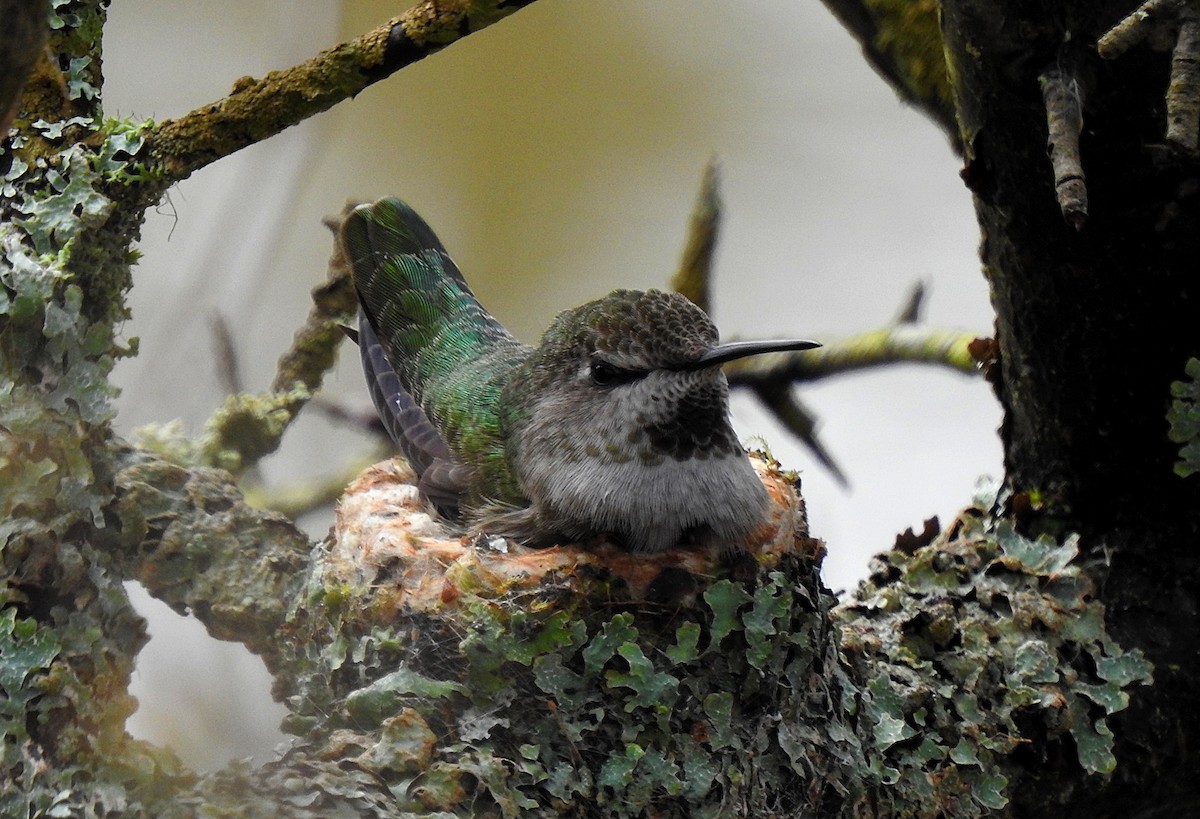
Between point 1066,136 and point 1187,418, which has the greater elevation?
point 1066,136

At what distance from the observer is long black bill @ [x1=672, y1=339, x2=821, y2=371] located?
2.36m

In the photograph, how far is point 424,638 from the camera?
2.37m

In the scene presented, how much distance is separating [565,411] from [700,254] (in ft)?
2.57

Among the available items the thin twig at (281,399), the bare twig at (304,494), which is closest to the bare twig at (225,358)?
the thin twig at (281,399)

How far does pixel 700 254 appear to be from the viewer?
3.32m

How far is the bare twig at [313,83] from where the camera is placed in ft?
6.89

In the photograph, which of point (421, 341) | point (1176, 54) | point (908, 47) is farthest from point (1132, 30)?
point (421, 341)

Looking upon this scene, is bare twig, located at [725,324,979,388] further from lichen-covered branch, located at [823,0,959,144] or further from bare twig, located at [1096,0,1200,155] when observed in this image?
bare twig, located at [1096,0,1200,155]

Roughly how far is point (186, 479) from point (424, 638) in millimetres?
693

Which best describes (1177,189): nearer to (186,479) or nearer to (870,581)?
(870,581)

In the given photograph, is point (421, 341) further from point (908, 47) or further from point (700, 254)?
point (908, 47)

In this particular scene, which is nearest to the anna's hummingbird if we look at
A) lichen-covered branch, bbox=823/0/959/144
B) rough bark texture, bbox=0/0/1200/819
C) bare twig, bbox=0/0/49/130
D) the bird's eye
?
the bird's eye

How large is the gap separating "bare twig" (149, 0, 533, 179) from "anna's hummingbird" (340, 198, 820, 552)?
0.77m

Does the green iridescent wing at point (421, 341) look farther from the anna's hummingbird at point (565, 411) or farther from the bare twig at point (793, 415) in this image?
the bare twig at point (793, 415)
